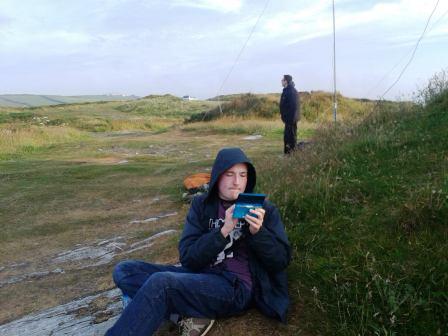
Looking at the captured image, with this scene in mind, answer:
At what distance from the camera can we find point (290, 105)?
38.8 ft

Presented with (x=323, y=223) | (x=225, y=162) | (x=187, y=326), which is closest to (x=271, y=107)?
(x=323, y=223)

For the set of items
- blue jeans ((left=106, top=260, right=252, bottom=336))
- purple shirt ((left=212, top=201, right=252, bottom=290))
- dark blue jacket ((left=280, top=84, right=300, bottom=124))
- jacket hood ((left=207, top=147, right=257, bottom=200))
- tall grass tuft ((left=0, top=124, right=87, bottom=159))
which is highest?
dark blue jacket ((left=280, top=84, right=300, bottom=124))

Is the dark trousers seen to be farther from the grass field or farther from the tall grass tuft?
the tall grass tuft

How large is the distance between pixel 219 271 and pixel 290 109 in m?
8.94

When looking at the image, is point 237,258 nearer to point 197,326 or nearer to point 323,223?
point 197,326

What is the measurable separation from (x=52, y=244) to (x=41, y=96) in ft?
528

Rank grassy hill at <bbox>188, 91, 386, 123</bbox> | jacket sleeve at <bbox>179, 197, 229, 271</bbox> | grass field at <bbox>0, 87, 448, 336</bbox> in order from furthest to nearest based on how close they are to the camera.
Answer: grassy hill at <bbox>188, 91, 386, 123</bbox> → jacket sleeve at <bbox>179, 197, 229, 271</bbox> → grass field at <bbox>0, 87, 448, 336</bbox>

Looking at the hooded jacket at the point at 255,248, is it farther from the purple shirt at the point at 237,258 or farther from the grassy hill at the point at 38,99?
the grassy hill at the point at 38,99

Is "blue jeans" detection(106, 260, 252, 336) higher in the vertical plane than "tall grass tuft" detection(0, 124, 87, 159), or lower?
higher

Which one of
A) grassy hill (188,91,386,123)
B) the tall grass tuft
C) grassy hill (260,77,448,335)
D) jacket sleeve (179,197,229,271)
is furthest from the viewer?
grassy hill (188,91,386,123)

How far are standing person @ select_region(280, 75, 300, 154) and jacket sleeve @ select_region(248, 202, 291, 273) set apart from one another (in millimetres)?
8505

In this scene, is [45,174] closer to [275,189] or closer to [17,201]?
[17,201]

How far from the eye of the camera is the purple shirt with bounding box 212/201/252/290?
3275mm

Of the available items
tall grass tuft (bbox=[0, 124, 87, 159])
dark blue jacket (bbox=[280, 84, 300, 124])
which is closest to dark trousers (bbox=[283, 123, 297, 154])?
dark blue jacket (bbox=[280, 84, 300, 124])
